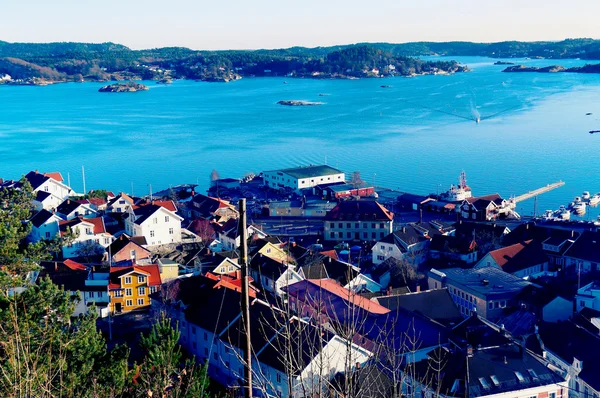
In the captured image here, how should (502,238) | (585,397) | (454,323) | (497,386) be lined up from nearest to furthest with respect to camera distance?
(497,386) < (585,397) < (454,323) < (502,238)

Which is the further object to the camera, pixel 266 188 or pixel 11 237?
pixel 266 188

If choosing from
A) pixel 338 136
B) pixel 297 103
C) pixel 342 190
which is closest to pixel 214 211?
pixel 342 190

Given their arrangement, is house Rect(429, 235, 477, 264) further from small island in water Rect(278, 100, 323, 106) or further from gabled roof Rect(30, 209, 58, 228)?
small island in water Rect(278, 100, 323, 106)

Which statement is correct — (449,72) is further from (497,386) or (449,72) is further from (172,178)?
(497,386)

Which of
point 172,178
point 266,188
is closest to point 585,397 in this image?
point 266,188

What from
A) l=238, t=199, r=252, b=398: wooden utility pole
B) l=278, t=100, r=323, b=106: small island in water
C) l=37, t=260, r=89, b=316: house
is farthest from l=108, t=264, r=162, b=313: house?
l=278, t=100, r=323, b=106: small island in water

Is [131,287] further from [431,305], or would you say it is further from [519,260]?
[519,260]
